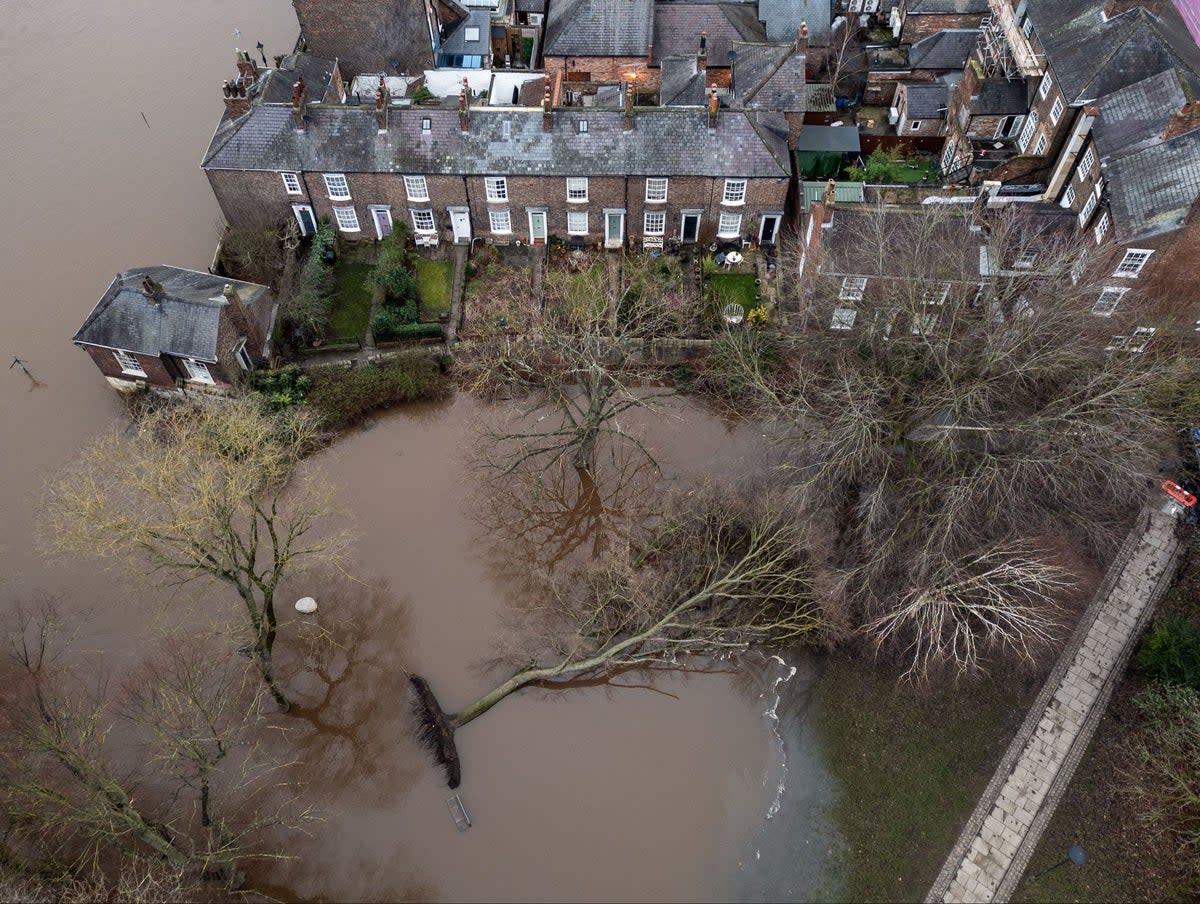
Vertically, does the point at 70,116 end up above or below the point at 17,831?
above

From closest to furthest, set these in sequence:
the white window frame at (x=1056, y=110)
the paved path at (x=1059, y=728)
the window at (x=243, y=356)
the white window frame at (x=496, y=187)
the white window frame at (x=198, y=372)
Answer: the paved path at (x=1059, y=728), the white window frame at (x=198, y=372), the window at (x=243, y=356), the white window frame at (x=1056, y=110), the white window frame at (x=496, y=187)

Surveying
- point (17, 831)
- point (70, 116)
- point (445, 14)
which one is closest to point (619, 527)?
point (17, 831)

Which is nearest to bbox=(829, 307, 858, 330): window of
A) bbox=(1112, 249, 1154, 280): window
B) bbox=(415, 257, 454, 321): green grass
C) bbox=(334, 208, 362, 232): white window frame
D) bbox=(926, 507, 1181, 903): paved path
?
bbox=(1112, 249, 1154, 280): window

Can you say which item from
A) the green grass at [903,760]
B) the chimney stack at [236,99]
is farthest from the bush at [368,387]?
the green grass at [903,760]

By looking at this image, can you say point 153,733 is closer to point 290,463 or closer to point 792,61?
point 290,463

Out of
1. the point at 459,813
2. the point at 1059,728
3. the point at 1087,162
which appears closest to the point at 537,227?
the point at 1087,162

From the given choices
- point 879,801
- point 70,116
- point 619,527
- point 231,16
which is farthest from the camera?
point 231,16

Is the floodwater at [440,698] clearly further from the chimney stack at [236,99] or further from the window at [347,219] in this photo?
the window at [347,219]

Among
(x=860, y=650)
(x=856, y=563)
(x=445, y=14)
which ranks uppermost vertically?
(x=445, y=14)
